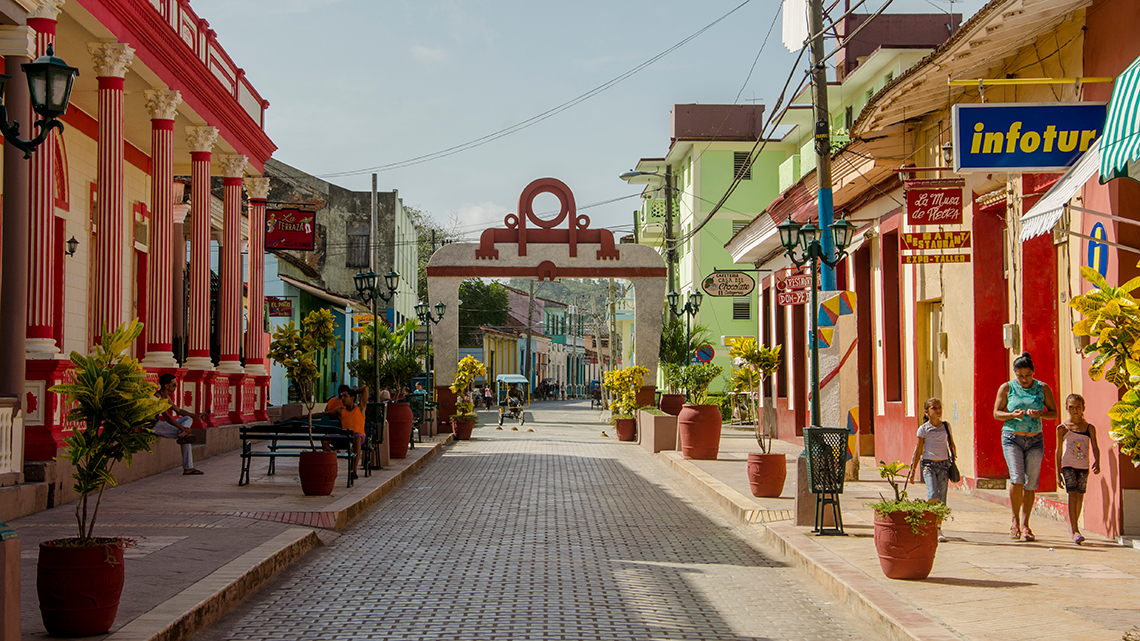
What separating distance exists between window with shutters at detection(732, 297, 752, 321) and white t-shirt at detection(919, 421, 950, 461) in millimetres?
35928

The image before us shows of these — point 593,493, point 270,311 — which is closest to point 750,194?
point 270,311

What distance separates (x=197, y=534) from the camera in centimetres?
998

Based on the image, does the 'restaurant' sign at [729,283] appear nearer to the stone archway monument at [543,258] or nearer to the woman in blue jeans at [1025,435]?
the stone archway monument at [543,258]

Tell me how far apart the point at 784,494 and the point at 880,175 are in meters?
5.71

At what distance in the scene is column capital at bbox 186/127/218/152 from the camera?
67.8ft

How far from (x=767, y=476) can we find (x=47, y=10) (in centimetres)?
1018

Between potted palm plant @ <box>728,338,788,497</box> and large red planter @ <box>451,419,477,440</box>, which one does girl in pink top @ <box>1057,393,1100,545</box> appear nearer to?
potted palm plant @ <box>728,338,788,497</box>

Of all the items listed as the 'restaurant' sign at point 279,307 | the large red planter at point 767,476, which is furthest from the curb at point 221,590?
the 'restaurant' sign at point 279,307

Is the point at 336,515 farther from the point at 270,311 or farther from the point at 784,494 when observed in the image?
the point at 270,311

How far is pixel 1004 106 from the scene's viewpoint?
9.63 metres

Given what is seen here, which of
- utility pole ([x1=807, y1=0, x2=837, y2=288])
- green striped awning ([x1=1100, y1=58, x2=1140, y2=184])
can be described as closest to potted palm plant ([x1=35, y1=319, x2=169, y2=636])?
green striped awning ([x1=1100, y1=58, x2=1140, y2=184])

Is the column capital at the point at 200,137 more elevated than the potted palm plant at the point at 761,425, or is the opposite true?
the column capital at the point at 200,137

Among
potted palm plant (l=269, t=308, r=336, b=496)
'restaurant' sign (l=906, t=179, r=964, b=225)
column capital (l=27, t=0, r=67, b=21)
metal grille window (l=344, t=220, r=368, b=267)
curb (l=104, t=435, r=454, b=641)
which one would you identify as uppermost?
metal grille window (l=344, t=220, r=368, b=267)

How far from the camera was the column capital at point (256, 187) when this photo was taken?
25.2 metres
